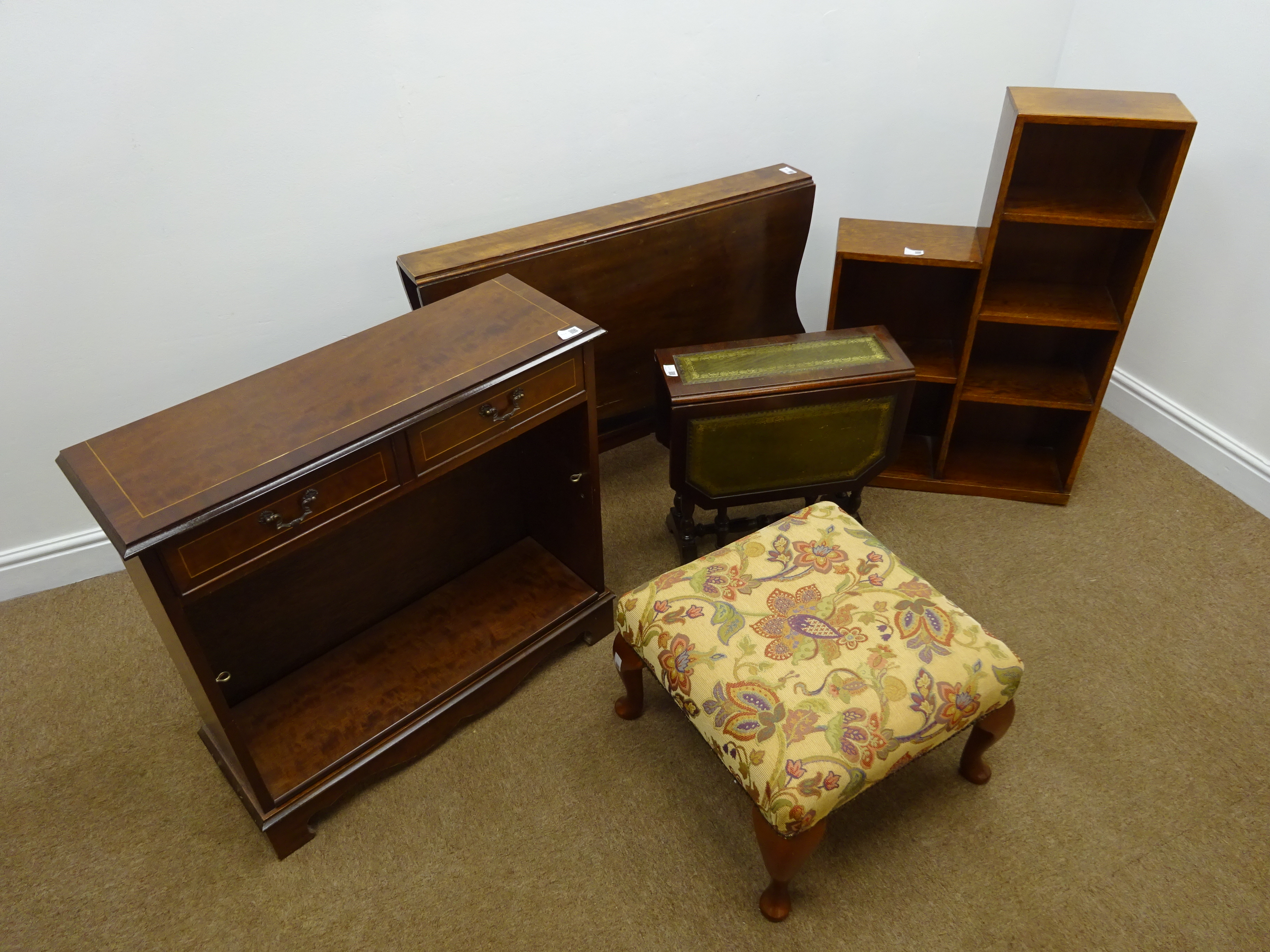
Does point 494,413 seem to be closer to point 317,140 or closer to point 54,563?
point 317,140

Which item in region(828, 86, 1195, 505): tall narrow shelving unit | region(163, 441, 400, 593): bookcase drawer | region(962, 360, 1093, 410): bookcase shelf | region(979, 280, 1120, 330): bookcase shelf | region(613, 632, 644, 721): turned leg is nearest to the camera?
region(163, 441, 400, 593): bookcase drawer

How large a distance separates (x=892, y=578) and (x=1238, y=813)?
2.80 ft

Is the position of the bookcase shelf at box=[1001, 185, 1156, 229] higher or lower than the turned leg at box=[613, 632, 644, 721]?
higher

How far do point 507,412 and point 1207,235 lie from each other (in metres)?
2.08

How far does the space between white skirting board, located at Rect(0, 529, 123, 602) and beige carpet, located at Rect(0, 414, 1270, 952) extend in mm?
87

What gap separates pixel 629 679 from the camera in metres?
1.84

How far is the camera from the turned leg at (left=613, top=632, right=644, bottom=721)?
177 centimetres

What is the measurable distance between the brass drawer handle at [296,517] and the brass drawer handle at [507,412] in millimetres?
327

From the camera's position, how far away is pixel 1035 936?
1.55 m

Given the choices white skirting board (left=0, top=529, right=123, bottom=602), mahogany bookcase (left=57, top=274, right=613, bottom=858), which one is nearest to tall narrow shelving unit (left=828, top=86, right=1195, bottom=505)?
mahogany bookcase (left=57, top=274, right=613, bottom=858)

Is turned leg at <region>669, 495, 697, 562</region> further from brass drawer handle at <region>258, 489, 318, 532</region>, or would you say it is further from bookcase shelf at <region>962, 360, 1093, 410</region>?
brass drawer handle at <region>258, 489, 318, 532</region>

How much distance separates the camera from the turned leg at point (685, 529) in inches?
86.8

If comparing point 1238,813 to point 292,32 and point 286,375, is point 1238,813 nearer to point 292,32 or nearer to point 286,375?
point 286,375

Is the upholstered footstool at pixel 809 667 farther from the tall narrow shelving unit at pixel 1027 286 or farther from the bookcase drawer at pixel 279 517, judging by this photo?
the tall narrow shelving unit at pixel 1027 286
